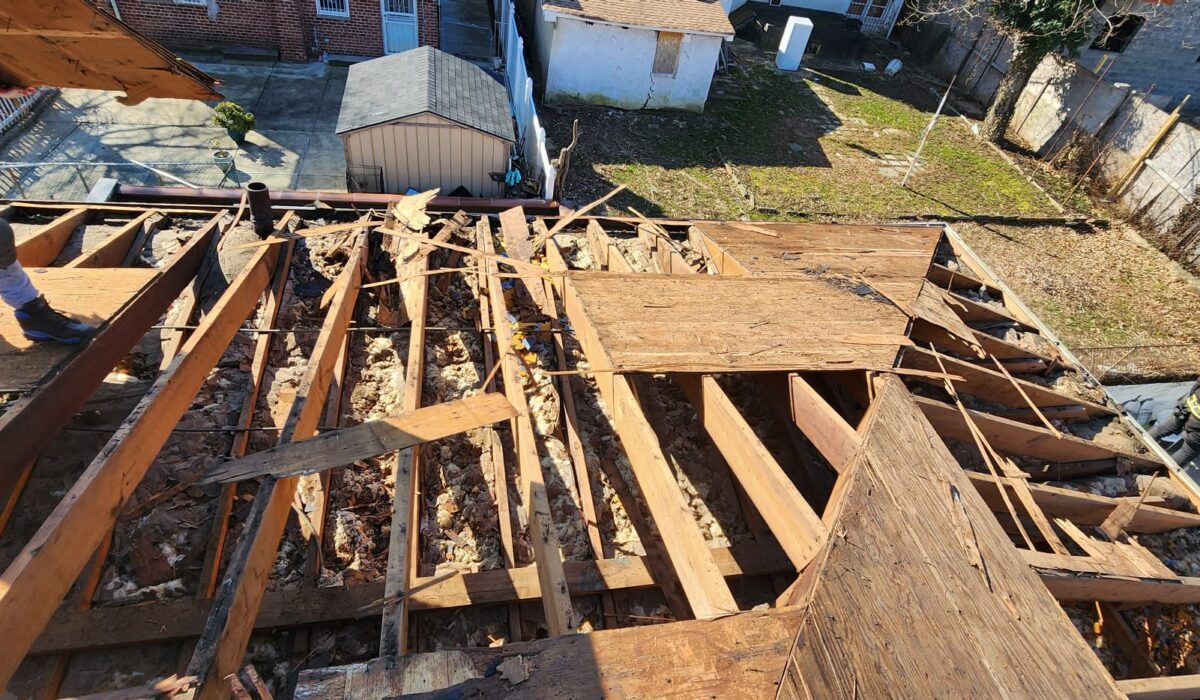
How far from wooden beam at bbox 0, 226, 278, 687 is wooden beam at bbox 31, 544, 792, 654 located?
2.12ft

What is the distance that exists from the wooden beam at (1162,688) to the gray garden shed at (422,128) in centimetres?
1105

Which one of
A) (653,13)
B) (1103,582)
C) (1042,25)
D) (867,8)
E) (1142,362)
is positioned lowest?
(1142,362)

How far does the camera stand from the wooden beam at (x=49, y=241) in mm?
5480

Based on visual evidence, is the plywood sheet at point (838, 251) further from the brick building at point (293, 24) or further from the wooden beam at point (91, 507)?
the brick building at point (293, 24)

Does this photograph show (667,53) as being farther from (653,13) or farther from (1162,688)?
(1162,688)

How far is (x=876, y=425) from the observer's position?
3.95 metres

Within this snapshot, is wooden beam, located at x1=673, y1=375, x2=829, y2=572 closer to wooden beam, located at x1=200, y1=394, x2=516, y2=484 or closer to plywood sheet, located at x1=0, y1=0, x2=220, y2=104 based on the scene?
wooden beam, located at x1=200, y1=394, x2=516, y2=484

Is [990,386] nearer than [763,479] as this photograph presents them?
No

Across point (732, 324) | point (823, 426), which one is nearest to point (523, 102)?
point (732, 324)

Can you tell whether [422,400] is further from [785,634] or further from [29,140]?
[29,140]

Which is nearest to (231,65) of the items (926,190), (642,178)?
(642,178)

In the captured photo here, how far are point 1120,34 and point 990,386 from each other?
20.9 meters

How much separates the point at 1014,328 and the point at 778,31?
65.5 feet

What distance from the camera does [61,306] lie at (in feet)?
13.7
